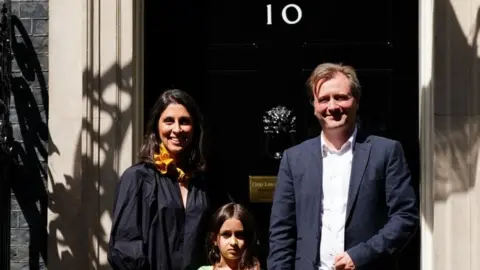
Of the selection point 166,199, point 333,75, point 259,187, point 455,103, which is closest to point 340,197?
point 333,75

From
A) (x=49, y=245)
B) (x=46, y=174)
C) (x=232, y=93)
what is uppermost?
(x=232, y=93)

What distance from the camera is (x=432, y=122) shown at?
275 inches

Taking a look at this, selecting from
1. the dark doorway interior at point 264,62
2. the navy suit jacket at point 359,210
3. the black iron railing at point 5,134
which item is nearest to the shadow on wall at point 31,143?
the black iron railing at point 5,134

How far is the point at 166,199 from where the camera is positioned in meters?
6.22

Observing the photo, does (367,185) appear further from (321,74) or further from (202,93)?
(202,93)

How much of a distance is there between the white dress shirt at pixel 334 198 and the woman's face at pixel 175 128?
796 millimetres

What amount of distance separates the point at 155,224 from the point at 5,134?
1.49 meters

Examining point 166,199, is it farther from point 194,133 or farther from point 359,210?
point 359,210

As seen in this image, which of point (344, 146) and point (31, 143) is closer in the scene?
point (344, 146)

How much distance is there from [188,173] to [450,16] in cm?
184

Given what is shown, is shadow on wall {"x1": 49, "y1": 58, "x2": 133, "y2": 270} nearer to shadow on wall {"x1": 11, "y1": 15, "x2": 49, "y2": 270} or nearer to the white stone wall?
the white stone wall

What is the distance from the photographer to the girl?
20.6 feet

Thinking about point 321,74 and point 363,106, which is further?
point 363,106

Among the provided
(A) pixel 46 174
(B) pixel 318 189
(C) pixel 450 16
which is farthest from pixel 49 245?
(C) pixel 450 16
